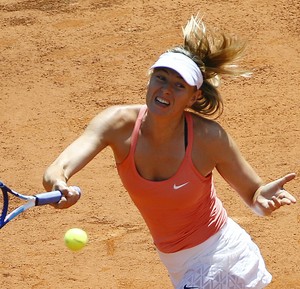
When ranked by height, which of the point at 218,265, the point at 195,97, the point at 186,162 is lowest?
the point at 218,265

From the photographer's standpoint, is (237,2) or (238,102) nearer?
(238,102)

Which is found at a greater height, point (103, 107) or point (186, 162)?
point (186, 162)

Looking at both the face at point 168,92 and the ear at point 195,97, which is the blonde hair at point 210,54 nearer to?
the ear at point 195,97

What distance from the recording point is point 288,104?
837 centimetres

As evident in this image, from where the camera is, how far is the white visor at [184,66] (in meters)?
4.68

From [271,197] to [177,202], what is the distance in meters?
0.50

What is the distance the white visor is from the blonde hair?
0.26 ft

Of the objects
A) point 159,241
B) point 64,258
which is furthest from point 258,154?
point 159,241

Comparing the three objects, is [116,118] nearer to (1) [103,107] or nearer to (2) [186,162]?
(2) [186,162]

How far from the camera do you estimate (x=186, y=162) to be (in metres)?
4.78

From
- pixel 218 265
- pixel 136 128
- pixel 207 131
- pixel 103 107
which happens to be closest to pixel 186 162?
pixel 207 131

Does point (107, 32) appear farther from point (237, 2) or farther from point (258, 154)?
point (258, 154)

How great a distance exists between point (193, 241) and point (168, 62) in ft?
3.15

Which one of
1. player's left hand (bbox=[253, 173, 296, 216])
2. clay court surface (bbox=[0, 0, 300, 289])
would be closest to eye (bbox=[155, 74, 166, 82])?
player's left hand (bbox=[253, 173, 296, 216])
